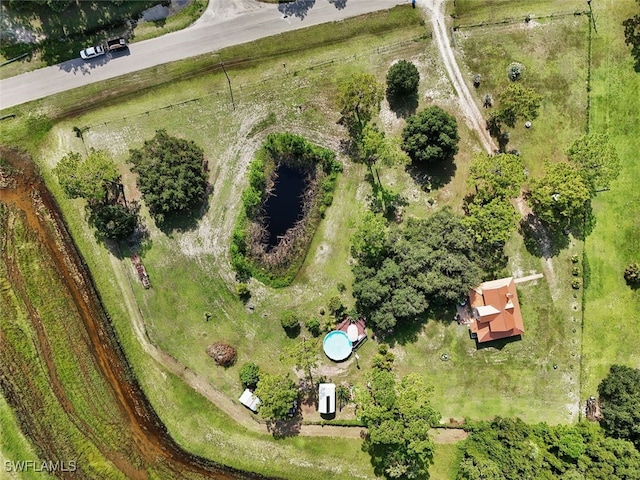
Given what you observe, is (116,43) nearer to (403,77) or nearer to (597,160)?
(403,77)

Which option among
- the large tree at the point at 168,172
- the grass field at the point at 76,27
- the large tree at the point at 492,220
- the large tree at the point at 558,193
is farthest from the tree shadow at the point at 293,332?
the grass field at the point at 76,27

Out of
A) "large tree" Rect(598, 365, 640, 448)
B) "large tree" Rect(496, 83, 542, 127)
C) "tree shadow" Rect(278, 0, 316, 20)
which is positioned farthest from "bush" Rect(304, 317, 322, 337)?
"tree shadow" Rect(278, 0, 316, 20)

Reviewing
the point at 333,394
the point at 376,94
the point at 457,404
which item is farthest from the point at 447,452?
the point at 376,94

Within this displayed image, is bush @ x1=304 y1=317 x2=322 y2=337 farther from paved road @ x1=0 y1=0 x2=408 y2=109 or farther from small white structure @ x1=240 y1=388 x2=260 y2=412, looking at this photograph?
paved road @ x1=0 y1=0 x2=408 y2=109

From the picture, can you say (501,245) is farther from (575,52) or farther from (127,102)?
(127,102)

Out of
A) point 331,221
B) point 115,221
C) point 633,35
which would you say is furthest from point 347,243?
point 633,35
